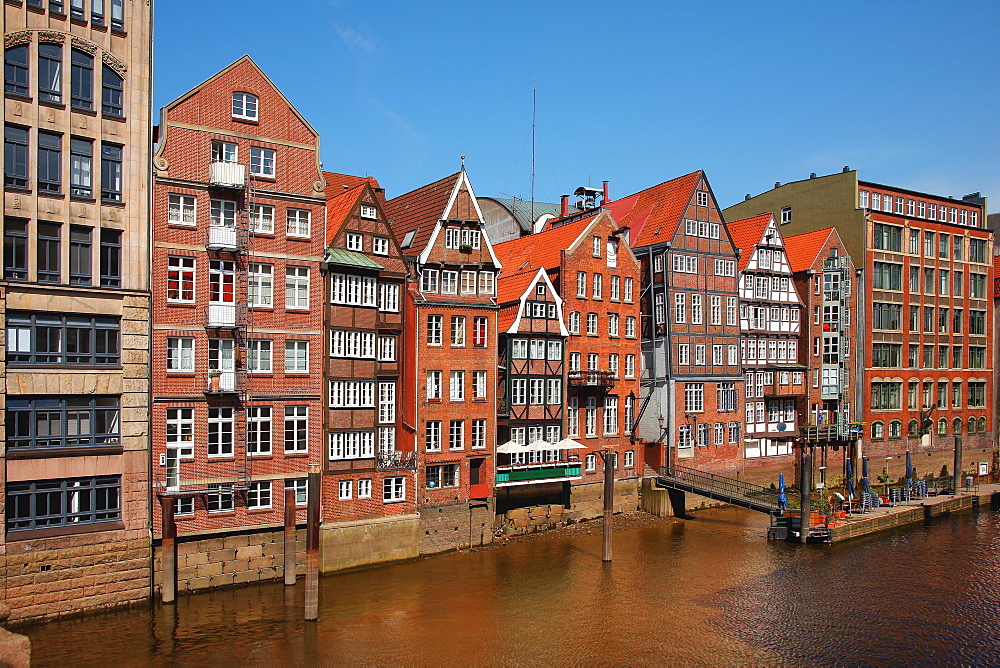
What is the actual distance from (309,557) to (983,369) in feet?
239

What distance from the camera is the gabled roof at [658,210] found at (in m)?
57.7

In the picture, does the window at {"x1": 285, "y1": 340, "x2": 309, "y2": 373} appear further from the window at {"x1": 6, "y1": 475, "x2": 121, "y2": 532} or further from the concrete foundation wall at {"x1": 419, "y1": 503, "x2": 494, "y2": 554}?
the concrete foundation wall at {"x1": 419, "y1": 503, "x2": 494, "y2": 554}

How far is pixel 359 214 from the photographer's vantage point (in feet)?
137

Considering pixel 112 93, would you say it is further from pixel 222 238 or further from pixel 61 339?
pixel 61 339

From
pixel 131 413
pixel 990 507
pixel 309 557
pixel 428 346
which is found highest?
pixel 428 346

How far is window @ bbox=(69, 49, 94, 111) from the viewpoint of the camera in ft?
108

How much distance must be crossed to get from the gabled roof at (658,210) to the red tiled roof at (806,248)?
1195 cm

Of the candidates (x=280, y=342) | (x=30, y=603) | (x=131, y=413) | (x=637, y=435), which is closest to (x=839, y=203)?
(x=637, y=435)

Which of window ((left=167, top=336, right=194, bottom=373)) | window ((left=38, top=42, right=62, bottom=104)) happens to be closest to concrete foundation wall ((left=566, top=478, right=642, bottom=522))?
window ((left=167, top=336, right=194, bottom=373))

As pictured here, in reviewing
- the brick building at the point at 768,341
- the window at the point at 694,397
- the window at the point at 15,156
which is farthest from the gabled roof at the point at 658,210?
the window at the point at 15,156

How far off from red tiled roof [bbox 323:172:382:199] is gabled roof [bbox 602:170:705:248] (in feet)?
63.8

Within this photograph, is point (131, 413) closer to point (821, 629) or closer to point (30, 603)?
point (30, 603)

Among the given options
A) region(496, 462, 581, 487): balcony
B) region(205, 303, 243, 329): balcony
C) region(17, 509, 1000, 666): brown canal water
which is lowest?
region(17, 509, 1000, 666): brown canal water

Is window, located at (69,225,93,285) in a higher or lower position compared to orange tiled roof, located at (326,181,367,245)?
lower
